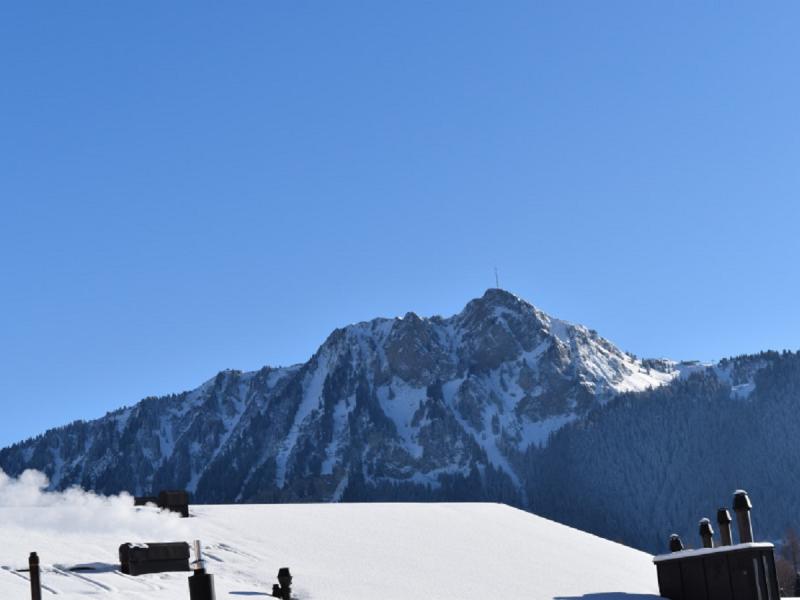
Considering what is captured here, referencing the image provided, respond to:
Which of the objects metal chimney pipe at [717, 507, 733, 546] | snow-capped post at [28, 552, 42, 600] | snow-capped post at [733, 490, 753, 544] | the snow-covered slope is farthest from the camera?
metal chimney pipe at [717, 507, 733, 546]

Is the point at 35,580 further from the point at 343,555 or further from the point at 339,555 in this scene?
the point at 343,555

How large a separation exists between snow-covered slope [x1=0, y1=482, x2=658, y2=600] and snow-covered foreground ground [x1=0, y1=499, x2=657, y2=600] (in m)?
0.06

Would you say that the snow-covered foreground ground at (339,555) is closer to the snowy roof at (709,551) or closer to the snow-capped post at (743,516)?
the snowy roof at (709,551)

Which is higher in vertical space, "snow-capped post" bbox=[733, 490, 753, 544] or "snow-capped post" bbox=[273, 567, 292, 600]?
"snow-capped post" bbox=[733, 490, 753, 544]

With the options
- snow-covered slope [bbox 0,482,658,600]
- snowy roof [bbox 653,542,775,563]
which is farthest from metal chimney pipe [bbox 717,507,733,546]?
snow-covered slope [bbox 0,482,658,600]

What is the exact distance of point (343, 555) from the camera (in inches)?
1944

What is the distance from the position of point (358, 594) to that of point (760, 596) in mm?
13642

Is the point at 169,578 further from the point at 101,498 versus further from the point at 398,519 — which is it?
the point at 398,519

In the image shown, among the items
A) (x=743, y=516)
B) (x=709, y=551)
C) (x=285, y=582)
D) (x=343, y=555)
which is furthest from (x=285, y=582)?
(x=743, y=516)

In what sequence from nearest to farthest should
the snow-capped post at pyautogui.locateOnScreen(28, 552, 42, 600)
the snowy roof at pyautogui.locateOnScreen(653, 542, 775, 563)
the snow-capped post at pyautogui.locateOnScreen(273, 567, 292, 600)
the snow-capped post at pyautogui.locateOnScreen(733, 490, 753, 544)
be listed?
the snow-capped post at pyautogui.locateOnScreen(28, 552, 42, 600)
the snow-capped post at pyautogui.locateOnScreen(273, 567, 292, 600)
the snowy roof at pyautogui.locateOnScreen(653, 542, 775, 563)
the snow-capped post at pyautogui.locateOnScreen(733, 490, 753, 544)

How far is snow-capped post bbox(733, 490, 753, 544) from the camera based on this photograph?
44.8 m

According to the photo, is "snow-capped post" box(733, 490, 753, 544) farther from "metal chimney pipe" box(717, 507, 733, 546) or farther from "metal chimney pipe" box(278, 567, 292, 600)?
"metal chimney pipe" box(278, 567, 292, 600)

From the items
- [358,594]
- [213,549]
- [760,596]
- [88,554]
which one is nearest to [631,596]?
[760,596]

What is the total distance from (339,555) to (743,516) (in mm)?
15271
